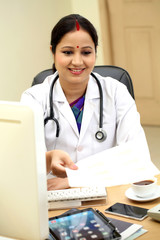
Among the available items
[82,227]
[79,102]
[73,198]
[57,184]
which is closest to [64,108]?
[79,102]

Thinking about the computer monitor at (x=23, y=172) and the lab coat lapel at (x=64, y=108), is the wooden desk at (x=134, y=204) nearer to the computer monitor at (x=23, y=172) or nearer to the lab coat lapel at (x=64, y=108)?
the computer monitor at (x=23, y=172)

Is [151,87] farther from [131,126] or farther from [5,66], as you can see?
[131,126]

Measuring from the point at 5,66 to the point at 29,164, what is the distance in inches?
125

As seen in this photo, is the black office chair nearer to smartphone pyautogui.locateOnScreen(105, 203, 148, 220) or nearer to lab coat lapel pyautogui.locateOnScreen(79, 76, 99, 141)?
lab coat lapel pyautogui.locateOnScreen(79, 76, 99, 141)

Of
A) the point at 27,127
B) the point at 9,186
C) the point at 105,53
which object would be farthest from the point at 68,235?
the point at 105,53

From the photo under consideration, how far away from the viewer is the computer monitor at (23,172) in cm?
107

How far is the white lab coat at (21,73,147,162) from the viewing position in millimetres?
2059

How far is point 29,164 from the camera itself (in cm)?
109

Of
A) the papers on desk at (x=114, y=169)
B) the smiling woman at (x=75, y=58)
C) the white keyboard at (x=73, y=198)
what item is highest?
the smiling woman at (x=75, y=58)

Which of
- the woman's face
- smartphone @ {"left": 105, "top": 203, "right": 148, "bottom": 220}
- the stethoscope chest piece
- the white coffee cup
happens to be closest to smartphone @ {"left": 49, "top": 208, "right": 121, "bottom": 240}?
smartphone @ {"left": 105, "top": 203, "right": 148, "bottom": 220}

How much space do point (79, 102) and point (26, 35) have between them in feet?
7.74

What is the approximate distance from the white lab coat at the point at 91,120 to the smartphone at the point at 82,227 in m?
0.65

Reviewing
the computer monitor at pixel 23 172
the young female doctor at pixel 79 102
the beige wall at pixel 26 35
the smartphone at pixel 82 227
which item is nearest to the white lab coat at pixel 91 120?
the young female doctor at pixel 79 102

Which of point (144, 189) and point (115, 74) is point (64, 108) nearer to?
point (115, 74)
